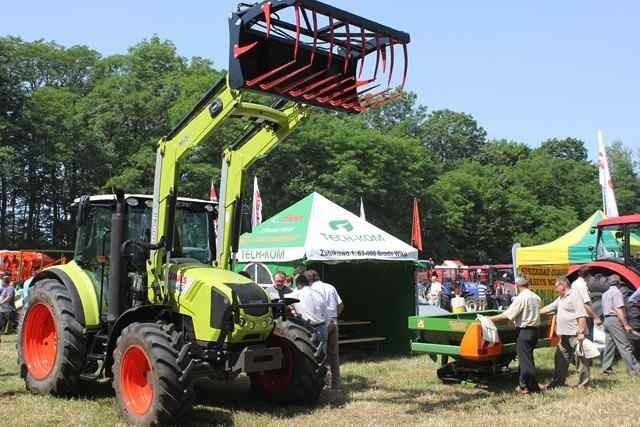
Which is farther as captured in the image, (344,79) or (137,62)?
(137,62)

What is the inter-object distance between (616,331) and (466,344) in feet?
9.25

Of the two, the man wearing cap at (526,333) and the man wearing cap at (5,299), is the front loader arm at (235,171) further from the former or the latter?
the man wearing cap at (5,299)

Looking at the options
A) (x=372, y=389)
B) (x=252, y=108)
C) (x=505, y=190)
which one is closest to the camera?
(x=252, y=108)

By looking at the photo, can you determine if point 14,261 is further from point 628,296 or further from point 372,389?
point 628,296

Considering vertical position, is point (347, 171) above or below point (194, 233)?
above

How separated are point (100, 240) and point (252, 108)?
257cm

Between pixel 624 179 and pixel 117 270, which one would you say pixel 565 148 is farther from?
pixel 117 270

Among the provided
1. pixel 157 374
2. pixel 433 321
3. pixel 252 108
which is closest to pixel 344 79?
pixel 252 108

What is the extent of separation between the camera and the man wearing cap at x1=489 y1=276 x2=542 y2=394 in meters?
8.57

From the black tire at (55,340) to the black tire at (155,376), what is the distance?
35.2 inches

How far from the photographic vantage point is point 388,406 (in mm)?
7734

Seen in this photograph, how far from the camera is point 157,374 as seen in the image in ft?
20.6

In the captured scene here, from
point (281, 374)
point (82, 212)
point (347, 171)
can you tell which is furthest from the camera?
point (347, 171)

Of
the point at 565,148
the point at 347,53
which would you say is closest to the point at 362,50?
the point at 347,53
